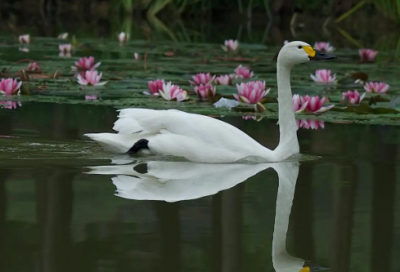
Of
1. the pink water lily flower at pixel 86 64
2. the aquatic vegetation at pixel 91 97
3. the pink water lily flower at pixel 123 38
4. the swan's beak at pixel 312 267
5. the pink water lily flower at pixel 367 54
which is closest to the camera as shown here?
the swan's beak at pixel 312 267

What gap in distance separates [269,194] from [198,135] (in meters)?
0.99

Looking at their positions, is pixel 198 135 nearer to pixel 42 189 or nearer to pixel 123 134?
pixel 123 134

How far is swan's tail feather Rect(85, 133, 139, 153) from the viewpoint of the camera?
585 centimetres

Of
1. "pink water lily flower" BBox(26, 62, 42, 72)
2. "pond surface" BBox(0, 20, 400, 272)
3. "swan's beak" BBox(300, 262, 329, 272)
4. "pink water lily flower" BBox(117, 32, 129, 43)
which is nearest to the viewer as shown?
"swan's beak" BBox(300, 262, 329, 272)

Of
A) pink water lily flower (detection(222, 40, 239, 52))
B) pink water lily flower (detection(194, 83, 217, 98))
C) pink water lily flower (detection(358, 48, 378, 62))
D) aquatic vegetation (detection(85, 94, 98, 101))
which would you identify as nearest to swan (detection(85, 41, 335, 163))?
pink water lily flower (detection(194, 83, 217, 98))

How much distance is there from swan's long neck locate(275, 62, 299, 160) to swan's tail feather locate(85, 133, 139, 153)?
2.82ft

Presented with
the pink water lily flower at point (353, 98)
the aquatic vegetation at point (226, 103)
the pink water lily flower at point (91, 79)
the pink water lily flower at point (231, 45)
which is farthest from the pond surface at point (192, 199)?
the pink water lily flower at point (231, 45)

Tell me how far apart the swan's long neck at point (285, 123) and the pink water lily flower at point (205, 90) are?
1869 millimetres

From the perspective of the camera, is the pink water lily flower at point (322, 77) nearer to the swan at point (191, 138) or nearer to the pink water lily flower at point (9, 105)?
the pink water lily flower at point (9, 105)

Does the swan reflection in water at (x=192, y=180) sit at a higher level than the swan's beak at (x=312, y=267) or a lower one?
higher

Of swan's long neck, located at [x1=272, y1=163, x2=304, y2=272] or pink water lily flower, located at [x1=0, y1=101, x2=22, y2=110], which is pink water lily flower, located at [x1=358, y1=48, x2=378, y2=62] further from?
swan's long neck, located at [x1=272, y1=163, x2=304, y2=272]

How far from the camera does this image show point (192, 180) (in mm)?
5180

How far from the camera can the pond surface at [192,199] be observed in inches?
142

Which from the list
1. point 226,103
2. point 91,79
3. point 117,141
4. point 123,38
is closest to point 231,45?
point 123,38
